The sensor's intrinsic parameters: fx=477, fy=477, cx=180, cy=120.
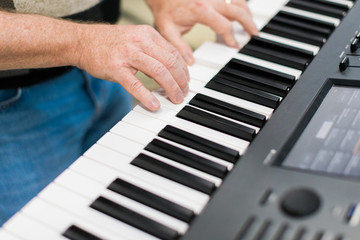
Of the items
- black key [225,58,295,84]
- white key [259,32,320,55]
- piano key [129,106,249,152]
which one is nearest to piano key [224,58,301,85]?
black key [225,58,295,84]

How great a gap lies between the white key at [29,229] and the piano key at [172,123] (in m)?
0.27

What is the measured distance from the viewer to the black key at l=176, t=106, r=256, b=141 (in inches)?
33.8

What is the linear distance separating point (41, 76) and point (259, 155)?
2.16ft

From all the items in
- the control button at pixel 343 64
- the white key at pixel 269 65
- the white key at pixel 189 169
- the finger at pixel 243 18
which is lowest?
the white key at pixel 189 169

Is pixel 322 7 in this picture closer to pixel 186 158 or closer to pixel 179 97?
pixel 179 97

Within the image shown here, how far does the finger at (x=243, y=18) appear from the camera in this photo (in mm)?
1150

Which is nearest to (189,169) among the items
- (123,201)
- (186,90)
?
(123,201)

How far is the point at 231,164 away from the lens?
0.80 metres

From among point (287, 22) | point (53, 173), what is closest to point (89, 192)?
point (53, 173)

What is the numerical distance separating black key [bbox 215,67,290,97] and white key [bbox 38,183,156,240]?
0.42 meters

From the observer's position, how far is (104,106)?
1444mm

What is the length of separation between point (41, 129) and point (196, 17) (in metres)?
0.50

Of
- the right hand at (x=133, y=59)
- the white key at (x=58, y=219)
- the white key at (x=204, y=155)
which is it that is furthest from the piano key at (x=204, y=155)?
the white key at (x=58, y=219)

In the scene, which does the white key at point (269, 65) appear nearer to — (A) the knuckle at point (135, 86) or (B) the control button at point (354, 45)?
(B) the control button at point (354, 45)
